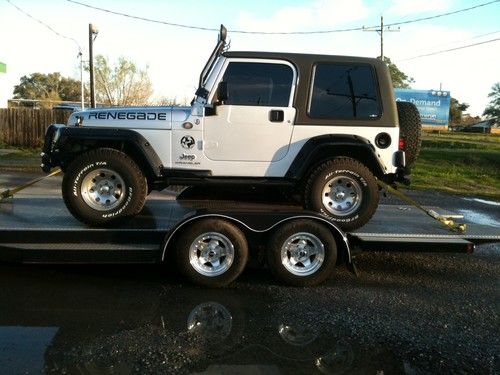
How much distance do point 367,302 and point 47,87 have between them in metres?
76.9

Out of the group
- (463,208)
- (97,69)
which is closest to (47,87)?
(97,69)

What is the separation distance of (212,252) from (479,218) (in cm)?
635

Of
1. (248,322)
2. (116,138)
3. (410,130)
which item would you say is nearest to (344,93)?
(410,130)

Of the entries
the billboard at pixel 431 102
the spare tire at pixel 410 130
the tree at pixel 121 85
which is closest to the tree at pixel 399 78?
the billboard at pixel 431 102

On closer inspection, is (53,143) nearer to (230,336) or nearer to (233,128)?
(233,128)

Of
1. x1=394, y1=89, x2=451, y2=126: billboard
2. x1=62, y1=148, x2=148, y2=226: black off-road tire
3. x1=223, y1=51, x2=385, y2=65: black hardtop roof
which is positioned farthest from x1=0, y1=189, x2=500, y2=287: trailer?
x1=394, y1=89, x2=451, y2=126: billboard

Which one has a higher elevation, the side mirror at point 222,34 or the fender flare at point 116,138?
the side mirror at point 222,34

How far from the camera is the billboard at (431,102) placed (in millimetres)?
50406

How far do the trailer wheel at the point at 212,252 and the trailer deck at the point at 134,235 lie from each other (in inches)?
6.9

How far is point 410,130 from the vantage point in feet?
21.0

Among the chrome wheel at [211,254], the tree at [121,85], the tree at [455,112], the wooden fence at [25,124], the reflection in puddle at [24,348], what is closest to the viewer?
the reflection in puddle at [24,348]

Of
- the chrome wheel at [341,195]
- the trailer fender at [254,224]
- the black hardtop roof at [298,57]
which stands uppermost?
the black hardtop roof at [298,57]

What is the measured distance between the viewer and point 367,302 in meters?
5.11

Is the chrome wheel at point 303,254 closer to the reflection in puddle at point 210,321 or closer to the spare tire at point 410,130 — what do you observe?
the reflection in puddle at point 210,321
